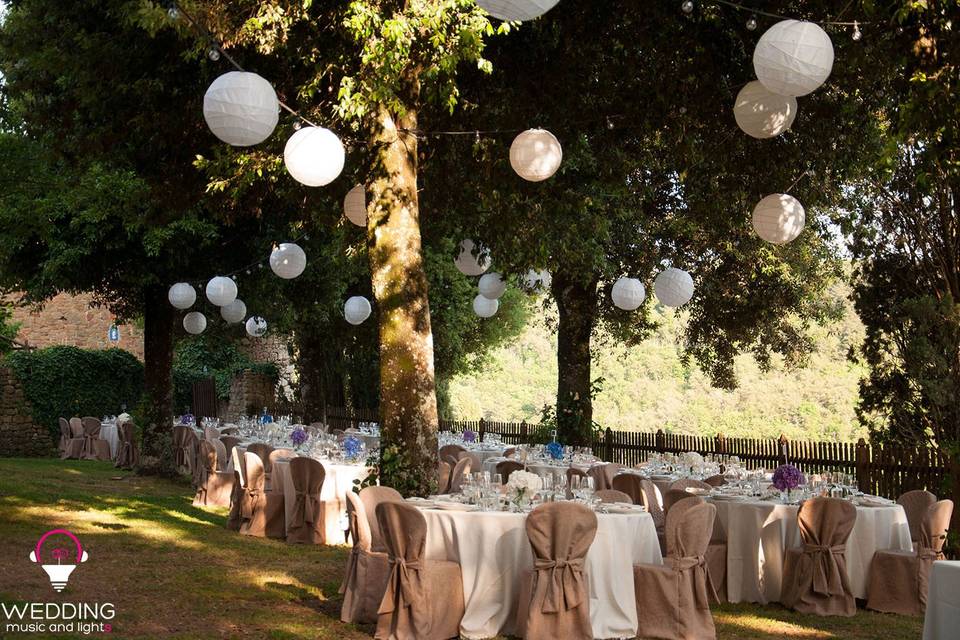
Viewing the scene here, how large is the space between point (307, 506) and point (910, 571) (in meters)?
5.54

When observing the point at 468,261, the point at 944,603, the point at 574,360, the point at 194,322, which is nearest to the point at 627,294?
the point at 468,261

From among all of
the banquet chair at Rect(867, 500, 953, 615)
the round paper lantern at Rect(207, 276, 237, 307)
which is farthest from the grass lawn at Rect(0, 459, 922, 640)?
the round paper lantern at Rect(207, 276, 237, 307)

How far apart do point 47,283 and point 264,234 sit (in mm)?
3213

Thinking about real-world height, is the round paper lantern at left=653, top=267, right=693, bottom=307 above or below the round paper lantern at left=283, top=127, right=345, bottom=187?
below

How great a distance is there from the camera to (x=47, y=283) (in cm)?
1505

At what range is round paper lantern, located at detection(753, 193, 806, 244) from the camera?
8.23 m

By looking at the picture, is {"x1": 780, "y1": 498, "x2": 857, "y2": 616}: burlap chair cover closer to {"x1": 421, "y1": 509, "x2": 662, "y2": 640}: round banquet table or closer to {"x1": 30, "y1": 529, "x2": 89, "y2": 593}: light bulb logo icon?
{"x1": 421, "y1": 509, "x2": 662, "y2": 640}: round banquet table

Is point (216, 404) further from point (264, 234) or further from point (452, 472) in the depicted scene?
point (452, 472)

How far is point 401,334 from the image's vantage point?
773 cm

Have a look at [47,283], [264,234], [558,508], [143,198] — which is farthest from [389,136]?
[47,283]

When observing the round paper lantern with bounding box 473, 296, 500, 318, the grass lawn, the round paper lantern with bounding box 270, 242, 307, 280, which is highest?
the round paper lantern with bounding box 270, 242, 307, 280

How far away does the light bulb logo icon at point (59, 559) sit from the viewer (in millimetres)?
7750

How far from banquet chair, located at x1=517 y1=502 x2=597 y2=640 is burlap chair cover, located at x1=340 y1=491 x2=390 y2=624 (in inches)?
47.6

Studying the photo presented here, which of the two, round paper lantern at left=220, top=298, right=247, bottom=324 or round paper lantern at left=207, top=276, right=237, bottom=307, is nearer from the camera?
round paper lantern at left=207, top=276, right=237, bottom=307
